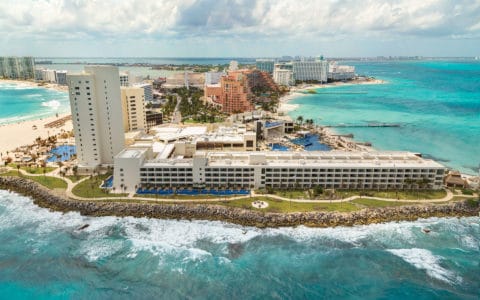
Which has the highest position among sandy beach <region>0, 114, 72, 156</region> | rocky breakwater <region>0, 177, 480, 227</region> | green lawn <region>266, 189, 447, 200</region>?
sandy beach <region>0, 114, 72, 156</region>

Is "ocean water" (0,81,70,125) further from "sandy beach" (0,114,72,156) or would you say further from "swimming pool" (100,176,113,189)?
"swimming pool" (100,176,113,189)

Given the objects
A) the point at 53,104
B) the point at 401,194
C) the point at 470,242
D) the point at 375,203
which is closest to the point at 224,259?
the point at 375,203

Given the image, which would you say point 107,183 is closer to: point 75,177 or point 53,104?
point 75,177

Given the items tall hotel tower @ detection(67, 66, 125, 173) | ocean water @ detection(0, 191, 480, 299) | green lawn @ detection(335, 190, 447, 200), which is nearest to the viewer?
ocean water @ detection(0, 191, 480, 299)

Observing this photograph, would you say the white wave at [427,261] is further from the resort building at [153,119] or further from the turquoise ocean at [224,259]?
the resort building at [153,119]

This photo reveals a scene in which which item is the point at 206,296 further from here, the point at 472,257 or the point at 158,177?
the point at 472,257

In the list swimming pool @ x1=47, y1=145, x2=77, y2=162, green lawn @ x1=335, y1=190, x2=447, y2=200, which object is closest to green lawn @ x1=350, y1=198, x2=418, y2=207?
green lawn @ x1=335, y1=190, x2=447, y2=200
